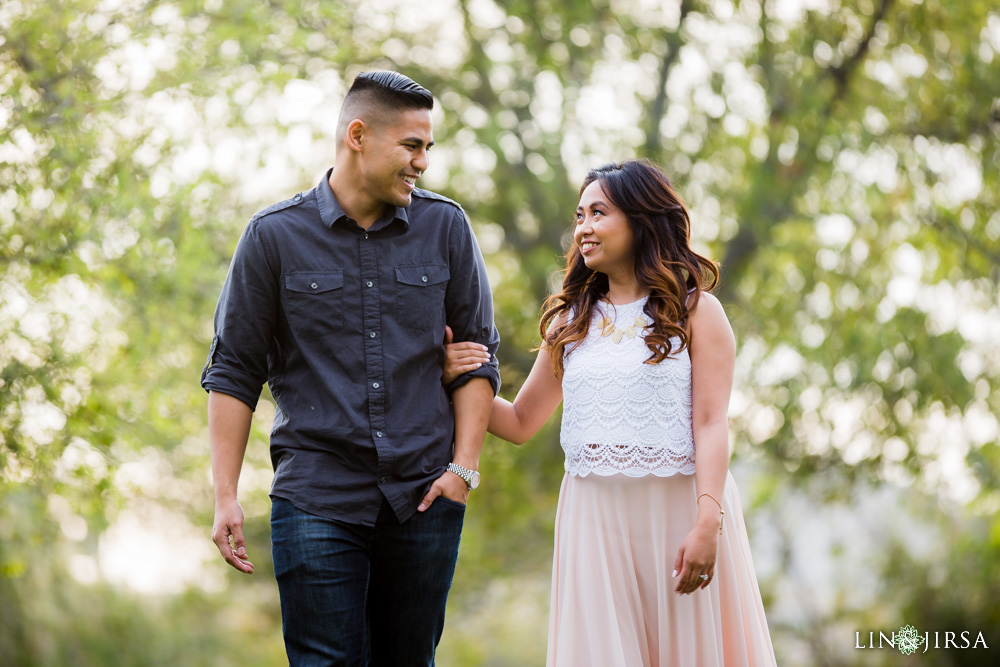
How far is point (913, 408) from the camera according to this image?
7027mm

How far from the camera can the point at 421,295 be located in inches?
102

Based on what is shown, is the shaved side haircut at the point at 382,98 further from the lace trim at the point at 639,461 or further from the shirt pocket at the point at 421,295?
the lace trim at the point at 639,461

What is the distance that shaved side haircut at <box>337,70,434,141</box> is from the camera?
2.59 m

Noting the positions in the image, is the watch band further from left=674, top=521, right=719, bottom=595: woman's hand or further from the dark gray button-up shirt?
left=674, top=521, right=719, bottom=595: woman's hand

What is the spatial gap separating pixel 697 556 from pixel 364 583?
84 cm

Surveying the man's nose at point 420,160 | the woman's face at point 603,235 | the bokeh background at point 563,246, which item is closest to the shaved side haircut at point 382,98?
the man's nose at point 420,160

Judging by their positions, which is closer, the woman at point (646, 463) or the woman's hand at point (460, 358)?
the woman at point (646, 463)

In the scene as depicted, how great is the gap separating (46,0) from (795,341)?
5.35 metres

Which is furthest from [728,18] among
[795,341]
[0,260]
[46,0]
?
[0,260]

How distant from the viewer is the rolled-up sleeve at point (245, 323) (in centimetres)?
253

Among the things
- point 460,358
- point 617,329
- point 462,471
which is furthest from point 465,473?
point 617,329

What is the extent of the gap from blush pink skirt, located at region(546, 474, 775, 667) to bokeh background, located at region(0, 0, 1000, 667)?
3.32 m

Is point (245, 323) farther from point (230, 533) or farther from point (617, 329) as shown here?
point (617, 329)

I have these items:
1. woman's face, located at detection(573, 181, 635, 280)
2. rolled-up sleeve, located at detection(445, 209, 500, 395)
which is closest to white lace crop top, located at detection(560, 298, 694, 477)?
woman's face, located at detection(573, 181, 635, 280)
